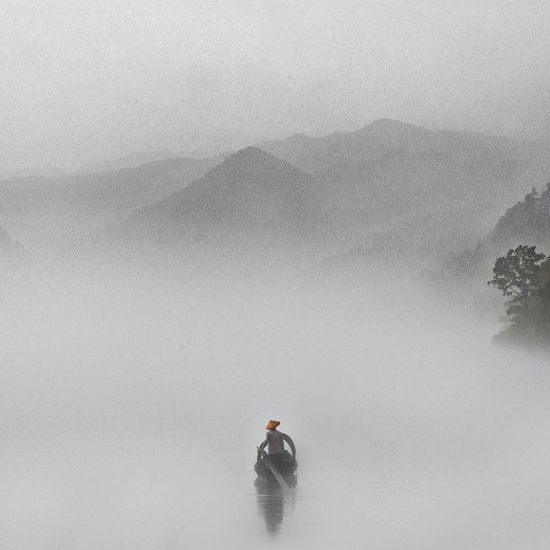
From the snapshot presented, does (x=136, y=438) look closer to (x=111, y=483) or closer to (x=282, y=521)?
(x=111, y=483)

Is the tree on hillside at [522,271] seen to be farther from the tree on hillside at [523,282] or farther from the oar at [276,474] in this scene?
the oar at [276,474]

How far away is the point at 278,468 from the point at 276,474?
1.11 ft

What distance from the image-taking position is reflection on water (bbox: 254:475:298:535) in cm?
2784

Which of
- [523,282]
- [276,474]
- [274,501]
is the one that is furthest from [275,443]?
[523,282]

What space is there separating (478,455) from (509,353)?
78.6 meters

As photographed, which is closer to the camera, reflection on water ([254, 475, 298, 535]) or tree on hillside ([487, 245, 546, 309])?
reflection on water ([254, 475, 298, 535])

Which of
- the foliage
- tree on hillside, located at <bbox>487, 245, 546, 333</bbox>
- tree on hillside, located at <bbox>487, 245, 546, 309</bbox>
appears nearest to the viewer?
the foliage

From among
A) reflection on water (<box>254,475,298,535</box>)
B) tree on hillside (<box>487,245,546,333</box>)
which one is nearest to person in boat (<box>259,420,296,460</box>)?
reflection on water (<box>254,475,298,535</box>)

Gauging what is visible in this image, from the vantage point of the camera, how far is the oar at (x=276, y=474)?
113ft

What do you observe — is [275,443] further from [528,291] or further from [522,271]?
[522,271]

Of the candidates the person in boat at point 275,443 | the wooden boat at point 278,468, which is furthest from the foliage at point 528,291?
the wooden boat at point 278,468

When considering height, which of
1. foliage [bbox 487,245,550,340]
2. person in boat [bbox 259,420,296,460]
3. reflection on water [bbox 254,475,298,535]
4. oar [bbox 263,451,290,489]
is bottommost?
reflection on water [bbox 254,475,298,535]

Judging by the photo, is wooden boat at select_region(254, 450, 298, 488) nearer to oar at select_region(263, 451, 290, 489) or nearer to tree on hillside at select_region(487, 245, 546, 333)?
oar at select_region(263, 451, 290, 489)

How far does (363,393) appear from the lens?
94125 millimetres
